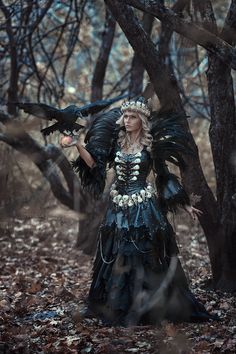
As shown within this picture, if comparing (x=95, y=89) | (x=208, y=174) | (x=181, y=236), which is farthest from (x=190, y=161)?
(x=208, y=174)

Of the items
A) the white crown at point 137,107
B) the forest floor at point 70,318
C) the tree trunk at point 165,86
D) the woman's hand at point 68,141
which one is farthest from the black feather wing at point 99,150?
the forest floor at point 70,318

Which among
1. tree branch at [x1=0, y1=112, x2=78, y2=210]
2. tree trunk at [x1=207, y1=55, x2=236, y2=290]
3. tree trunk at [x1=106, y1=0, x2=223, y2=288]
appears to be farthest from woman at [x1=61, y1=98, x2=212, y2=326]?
tree branch at [x1=0, y1=112, x2=78, y2=210]

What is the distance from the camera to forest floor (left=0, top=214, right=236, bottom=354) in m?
4.75

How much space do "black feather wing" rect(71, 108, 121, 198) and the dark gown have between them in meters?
0.16

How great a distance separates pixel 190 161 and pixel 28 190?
526cm

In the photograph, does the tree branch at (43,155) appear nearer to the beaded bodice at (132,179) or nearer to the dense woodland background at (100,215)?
the dense woodland background at (100,215)

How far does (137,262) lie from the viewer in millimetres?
5582

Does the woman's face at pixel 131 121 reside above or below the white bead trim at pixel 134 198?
above

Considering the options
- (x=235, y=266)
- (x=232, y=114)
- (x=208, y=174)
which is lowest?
(x=235, y=266)

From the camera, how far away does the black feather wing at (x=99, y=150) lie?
591cm

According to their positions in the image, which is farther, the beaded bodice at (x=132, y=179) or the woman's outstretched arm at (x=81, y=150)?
the beaded bodice at (x=132, y=179)

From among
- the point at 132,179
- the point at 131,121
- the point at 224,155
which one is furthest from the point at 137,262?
the point at 224,155

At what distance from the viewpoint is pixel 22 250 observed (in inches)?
405

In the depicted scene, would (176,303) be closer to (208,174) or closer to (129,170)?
(129,170)
